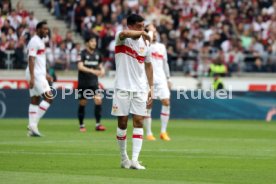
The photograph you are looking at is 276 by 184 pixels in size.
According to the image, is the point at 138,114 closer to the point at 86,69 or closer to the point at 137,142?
the point at 137,142

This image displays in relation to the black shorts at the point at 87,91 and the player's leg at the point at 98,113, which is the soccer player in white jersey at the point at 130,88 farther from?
the black shorts at the point at 87,91

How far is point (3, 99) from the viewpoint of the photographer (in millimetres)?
30812

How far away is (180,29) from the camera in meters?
36.2

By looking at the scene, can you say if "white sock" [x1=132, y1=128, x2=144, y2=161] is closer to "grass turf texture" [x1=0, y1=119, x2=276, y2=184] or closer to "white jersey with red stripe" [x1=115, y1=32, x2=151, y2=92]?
"grass turf texture" [x1=0, y1=119, x2=276, y2=184]

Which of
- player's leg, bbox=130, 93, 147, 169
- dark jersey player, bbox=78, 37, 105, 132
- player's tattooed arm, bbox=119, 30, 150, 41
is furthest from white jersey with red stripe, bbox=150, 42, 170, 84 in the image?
player's tattooed arm, bbox=119, 30, 150, 41

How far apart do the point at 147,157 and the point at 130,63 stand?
2226 mm

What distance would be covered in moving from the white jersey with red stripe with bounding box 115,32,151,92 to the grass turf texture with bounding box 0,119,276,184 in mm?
1310

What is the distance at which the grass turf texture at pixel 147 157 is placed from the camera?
12.8 metres

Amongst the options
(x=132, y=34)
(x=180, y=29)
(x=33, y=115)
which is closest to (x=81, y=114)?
(x=33, y=115)

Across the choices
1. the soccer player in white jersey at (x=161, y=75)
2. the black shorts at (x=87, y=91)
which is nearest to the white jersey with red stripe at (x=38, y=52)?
the soccer player in white jersey at (x=161, y=75)

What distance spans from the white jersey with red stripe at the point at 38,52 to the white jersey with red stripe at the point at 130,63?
23.9 ft

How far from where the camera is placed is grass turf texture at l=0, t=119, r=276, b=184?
505 inches

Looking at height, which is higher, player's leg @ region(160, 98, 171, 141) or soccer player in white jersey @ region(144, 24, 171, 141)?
soccer player in white jersey @ region(144, 24, 171, 141)

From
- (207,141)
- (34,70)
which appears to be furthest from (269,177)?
(34,70)
